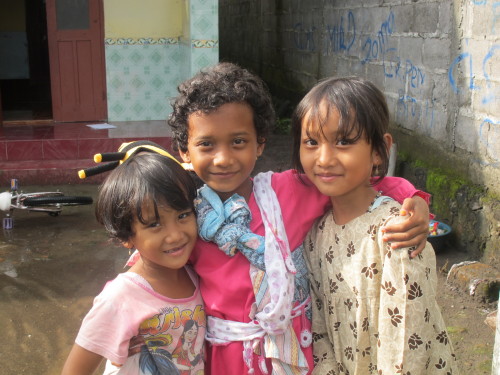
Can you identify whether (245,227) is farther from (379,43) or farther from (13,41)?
(13,41)

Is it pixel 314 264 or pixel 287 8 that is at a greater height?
pixel 287 8

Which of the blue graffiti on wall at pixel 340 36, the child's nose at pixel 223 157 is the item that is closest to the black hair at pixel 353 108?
the child's nose at pixel 223 157

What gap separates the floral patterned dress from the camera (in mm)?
1499

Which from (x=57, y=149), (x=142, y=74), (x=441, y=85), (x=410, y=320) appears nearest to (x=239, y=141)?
(x=410, y=320)

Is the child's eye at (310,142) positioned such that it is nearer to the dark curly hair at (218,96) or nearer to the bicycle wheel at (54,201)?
the dark curly hair at (218,96)

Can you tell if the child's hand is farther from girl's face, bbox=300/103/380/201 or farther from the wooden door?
the wooden door

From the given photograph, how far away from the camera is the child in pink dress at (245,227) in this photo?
1.63 metres

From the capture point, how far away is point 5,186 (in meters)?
6.16

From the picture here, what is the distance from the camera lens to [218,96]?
1.69 m

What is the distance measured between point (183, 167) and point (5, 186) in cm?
501

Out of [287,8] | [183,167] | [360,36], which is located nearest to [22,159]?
[360,36]

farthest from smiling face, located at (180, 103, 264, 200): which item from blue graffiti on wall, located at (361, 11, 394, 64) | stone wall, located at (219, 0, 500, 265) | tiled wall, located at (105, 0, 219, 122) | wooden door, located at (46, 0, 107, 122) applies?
wooden door, located at (46, 0, 107, 122)

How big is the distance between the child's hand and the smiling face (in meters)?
0.47

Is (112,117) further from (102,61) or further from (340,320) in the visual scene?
(340,320)
